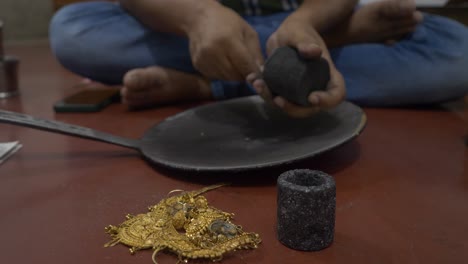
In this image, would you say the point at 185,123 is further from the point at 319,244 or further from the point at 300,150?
the point at 319,244

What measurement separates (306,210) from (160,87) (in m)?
0.87

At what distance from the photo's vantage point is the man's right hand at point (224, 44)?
3.27ft

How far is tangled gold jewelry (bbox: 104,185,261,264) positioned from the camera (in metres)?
0.65

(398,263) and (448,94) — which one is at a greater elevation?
(398,263)

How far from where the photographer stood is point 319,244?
658 millimetres

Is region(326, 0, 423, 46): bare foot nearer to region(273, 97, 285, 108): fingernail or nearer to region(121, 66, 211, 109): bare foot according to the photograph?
region(121, 66, 211, 109): bare foot

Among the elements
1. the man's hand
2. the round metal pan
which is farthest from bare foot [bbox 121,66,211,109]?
the man's hand

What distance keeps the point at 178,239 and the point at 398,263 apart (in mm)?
295

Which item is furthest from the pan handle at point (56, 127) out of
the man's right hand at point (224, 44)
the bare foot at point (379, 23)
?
the bare foot at point (379, 23)

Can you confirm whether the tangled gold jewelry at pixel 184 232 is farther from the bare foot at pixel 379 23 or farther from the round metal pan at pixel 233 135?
the bare foot at pixel 379 23

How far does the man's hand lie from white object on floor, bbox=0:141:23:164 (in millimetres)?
553

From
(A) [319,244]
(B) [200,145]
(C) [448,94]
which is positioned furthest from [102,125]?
(C) [448,94]

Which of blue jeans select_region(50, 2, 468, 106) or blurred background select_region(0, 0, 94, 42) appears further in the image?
blurred background select_region(0, 0, 94, 42)

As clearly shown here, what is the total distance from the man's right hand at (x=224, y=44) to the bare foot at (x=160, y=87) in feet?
1.00
